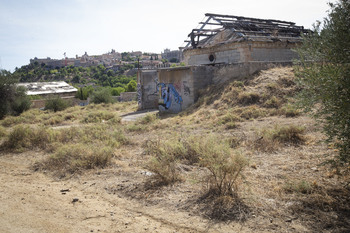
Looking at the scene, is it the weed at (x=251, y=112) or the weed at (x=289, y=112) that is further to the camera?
the weed at (x=251, y=112)

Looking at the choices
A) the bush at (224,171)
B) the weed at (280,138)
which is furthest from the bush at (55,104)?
the bush at (224,171)

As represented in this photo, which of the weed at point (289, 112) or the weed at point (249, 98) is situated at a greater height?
the weed at point (249, 98)

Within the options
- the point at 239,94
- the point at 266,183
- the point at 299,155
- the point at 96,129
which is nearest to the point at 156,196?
the point at 266,183

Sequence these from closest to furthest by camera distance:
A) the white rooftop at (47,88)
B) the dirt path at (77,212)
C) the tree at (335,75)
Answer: the tree at (335,75) → the dirt path at (77,212) → the white rooftop at (47,88)

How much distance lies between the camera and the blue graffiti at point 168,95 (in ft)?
56.8

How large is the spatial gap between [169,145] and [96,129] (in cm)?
463

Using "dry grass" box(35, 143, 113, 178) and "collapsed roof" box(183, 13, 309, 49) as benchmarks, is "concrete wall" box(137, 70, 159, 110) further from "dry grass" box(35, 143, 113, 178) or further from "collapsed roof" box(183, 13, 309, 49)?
"dry grass" box(35, 143, 113, 178)

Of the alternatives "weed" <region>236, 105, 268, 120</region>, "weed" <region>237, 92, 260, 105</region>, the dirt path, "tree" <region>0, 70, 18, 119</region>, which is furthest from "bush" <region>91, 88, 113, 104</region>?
the dirt path

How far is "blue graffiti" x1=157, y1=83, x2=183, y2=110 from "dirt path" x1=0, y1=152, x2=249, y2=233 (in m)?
11.4

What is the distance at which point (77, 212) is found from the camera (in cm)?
478

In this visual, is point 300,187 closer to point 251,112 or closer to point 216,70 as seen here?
point 251,112

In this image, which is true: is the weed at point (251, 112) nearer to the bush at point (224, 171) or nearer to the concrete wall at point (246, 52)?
the concrete wall at point (246, 52)

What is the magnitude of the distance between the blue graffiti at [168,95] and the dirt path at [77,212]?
11.4 meters

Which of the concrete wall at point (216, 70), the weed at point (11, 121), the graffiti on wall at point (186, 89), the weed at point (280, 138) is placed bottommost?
the weed at point (11, 121)
